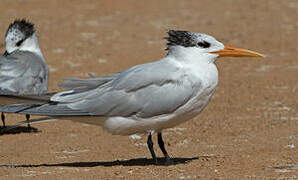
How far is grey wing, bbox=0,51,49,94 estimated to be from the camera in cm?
851

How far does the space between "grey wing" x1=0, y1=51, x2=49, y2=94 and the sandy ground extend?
1.91 ft

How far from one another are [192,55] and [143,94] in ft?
1.93

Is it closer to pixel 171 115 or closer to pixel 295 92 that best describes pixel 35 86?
pixel 171 115

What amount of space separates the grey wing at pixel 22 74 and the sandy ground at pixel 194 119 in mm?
582

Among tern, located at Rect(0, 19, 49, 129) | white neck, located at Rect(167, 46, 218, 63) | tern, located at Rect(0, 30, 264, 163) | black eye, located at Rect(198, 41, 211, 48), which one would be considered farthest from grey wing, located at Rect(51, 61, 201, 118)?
tern, located at Rect(0, 19, 49, 129)

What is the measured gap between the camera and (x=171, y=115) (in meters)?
6.18

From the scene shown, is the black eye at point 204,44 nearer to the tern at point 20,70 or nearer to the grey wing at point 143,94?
the grey wing at point 143,94

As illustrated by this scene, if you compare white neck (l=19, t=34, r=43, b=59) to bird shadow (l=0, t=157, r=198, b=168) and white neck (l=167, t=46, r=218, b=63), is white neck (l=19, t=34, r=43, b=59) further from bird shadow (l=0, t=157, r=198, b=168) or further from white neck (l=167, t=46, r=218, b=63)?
white neck (l=167, t=46, r=218, b=63)

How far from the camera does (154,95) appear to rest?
623cm

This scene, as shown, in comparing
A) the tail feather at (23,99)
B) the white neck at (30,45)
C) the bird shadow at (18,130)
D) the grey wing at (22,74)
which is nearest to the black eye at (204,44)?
the tail feather at (23,99)

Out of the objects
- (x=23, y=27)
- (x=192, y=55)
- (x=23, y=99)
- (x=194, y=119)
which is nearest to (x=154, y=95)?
(x=192, y=55)

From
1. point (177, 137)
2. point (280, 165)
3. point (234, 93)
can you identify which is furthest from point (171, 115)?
point (234, 93)

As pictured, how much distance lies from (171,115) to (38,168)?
54.4 inches

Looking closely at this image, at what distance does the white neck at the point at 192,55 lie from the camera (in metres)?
6.27
